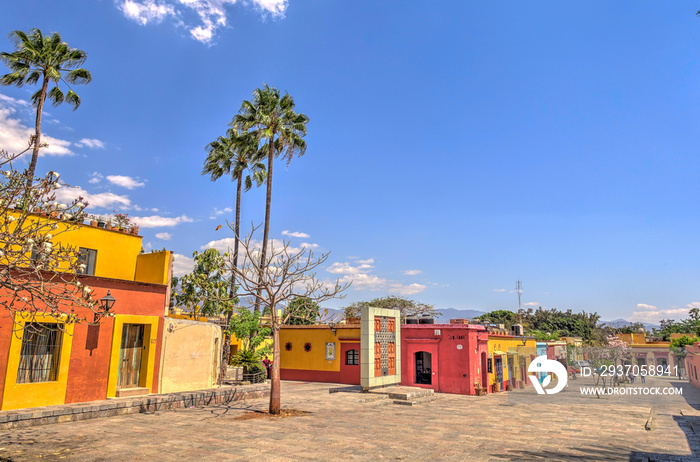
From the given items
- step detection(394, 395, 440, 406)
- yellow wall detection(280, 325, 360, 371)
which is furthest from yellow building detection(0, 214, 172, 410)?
yellow wall detection(280, 325, 360, 371)

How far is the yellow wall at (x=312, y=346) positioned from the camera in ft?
92.3

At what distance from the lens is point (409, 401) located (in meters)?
20.2

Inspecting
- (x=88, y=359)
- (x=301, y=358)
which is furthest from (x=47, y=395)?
(x=301, y=358)

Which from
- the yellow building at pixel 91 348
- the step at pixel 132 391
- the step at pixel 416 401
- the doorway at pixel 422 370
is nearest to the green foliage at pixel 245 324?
the yellow building at pixel 91 348

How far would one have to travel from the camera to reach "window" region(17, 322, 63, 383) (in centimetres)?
1354

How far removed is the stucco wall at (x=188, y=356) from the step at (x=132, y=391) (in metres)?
0.69

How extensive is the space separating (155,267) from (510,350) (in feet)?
85.0

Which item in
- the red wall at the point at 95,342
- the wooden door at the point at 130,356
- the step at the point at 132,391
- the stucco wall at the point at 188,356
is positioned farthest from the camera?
the stucco wall at the point at 188,356

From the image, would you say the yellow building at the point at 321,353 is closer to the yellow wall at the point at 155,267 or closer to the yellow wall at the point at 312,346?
the yellow wall at the point at 312,346

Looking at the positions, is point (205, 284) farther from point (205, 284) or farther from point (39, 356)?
point (39, 356)

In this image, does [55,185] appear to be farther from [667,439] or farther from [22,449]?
[667,439]

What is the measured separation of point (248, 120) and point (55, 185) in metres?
21.9

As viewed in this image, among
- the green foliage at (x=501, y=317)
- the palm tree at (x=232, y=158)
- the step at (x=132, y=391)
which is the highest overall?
the palm tree at (x=232, y=158)

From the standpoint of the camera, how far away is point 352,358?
27609 mm
